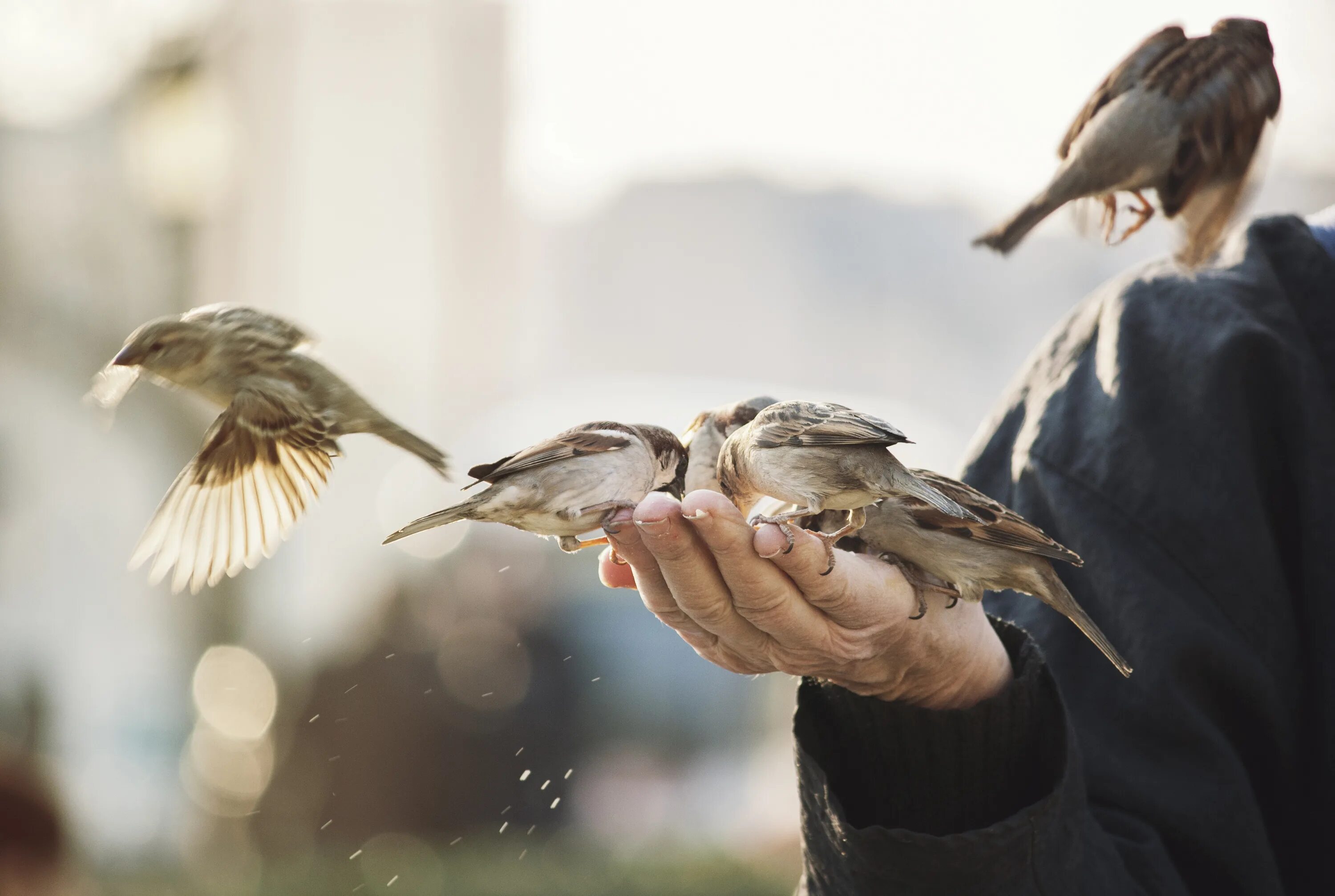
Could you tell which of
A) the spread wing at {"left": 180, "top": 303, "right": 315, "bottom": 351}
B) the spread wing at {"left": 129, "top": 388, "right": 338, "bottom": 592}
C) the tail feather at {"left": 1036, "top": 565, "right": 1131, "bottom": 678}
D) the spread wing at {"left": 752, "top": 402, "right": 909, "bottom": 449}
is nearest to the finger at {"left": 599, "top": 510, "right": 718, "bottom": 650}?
the spread wing at {"left": 752, "top": 402, "right": 909, "bottom": 449}

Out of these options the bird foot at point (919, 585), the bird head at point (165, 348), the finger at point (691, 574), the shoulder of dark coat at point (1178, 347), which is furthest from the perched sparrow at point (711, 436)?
the bird head at point (165, 348)

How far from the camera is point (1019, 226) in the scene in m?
2.15

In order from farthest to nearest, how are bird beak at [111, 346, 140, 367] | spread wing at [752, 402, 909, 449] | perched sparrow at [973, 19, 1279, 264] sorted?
perched sparrow at [973, 19, 1279, 264], spread wing at [752, 402, 909, 449], bird beak at [111, 346, 140, 367]

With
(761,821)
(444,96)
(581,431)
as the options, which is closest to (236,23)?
(444,96)

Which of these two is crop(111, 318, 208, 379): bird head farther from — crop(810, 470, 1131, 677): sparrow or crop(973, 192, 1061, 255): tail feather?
crop(973, 192, 1061, 255): tail feather

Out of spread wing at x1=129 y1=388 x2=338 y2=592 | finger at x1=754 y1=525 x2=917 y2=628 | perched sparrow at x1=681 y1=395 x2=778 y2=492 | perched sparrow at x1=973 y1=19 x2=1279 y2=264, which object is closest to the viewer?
finger at x1=754 y1=525 x2=917 y2=628

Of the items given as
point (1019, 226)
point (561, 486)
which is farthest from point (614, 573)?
point (1019, 226)

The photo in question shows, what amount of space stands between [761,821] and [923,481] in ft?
20.1

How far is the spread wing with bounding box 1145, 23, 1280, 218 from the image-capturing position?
208cm

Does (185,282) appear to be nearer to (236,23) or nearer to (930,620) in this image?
(236,23)

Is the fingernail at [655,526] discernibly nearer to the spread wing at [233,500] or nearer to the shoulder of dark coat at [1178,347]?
the spread wing at [233,500]

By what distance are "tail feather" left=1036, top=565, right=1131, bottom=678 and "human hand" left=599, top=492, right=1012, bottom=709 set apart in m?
0.13

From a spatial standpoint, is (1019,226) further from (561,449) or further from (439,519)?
(439,519)

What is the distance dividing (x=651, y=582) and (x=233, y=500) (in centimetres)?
71
